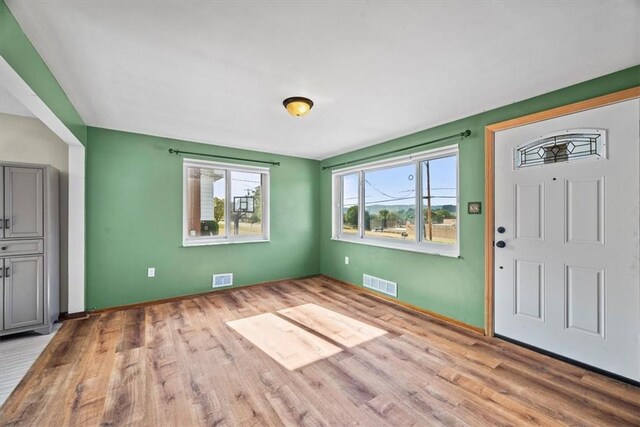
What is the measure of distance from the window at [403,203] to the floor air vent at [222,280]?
2013 millimetres

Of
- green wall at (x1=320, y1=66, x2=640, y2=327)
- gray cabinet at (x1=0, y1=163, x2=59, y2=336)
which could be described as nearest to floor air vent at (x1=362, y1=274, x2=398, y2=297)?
green wall at (x1=320, y1=66, x2=640, y2=327)

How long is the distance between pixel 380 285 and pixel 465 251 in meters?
1.40

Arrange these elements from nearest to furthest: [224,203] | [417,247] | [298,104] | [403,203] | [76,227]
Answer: [298,104] → [76,227] → [417,247] → [403,203] → [224,203]

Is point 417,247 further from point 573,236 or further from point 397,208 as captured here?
point 573,236

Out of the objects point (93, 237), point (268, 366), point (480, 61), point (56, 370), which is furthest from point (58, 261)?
point (480, 61)

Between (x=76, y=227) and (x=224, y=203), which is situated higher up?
(x=224, y=203)

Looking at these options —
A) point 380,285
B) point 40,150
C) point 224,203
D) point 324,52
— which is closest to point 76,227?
point 40,150

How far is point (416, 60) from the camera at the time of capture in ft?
6.31

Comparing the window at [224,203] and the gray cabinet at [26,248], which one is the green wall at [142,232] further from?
the gray cabinet at [26,248]

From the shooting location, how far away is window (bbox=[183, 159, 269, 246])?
13.5 feet

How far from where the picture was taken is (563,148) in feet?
7.70

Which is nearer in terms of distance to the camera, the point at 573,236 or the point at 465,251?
the point at 573,236

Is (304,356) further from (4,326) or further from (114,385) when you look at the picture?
(4,326)

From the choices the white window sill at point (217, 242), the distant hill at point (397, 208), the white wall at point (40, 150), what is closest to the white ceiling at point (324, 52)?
the white wall at point (40, 150)
